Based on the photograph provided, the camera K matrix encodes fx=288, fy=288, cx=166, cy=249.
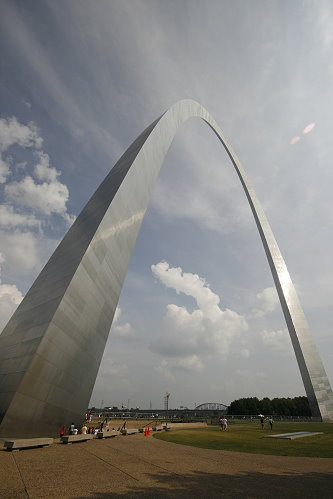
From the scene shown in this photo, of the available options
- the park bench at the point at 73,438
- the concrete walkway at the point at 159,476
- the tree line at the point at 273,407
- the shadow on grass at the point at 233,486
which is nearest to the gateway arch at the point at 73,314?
the park bench at the point at 73,438

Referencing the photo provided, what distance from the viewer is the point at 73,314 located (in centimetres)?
1362

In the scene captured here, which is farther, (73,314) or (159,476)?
(73,314)

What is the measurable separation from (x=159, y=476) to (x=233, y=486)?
162cm

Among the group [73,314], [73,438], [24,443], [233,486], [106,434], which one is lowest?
[233,486]

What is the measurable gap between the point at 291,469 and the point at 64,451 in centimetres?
676

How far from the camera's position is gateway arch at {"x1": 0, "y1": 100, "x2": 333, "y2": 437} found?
11.3 m

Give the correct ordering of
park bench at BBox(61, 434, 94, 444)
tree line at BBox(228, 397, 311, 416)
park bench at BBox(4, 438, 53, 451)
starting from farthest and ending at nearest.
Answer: tree line at BBox(228, 397, 311, 416) → park bench at BBox(61, 434, 94, 444) → park bench at BBox(4, 438, 53, 451)

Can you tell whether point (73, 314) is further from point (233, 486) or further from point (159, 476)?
point (233, 486)

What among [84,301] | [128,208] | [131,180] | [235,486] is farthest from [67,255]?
[235,486]

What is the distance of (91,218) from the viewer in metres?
18.1

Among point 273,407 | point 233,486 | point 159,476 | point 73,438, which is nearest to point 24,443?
point 73,438

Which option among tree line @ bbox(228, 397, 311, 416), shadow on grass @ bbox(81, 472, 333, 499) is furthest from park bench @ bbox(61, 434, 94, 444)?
tree line @ bbox(228, 397, 311, 416)

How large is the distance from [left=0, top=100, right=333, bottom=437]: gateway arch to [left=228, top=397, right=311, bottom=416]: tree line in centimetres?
8599

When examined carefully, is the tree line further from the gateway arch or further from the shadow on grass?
the shadow on grass
